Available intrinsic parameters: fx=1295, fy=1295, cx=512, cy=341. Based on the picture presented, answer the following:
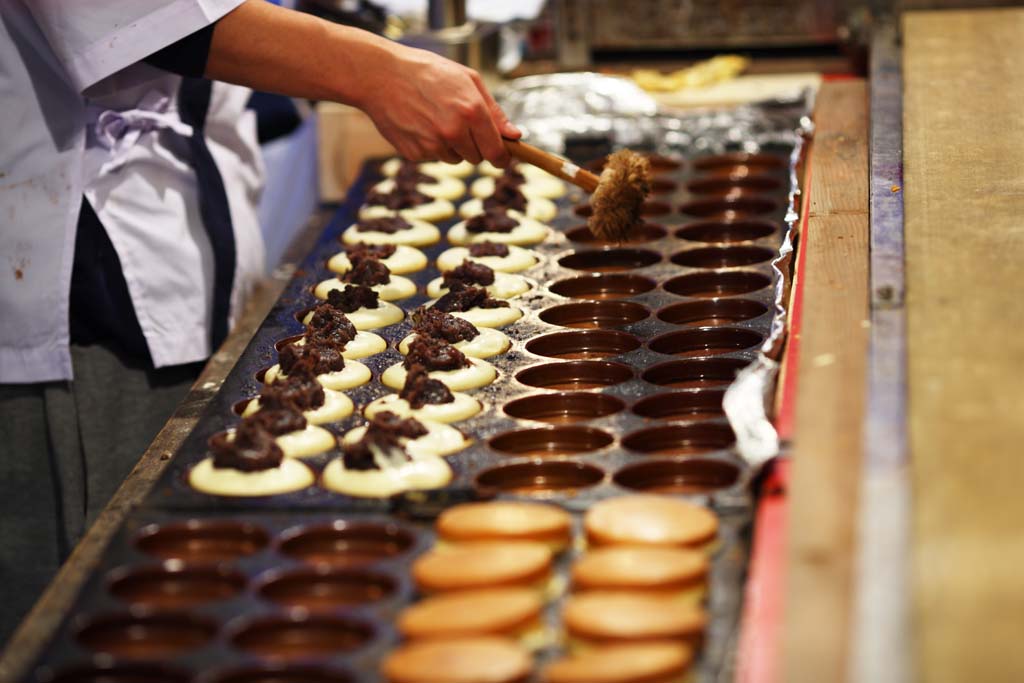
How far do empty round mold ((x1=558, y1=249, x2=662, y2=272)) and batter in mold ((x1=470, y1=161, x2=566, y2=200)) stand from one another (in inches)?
24.7

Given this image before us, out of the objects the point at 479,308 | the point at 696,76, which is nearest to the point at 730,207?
the point at 479,308

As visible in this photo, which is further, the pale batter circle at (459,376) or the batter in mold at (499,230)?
the batter in mold at (499,230)

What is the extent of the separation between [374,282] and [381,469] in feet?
3.89

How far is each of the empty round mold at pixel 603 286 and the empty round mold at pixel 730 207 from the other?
2.01ft

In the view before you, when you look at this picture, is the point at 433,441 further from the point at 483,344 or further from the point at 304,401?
the point at 483,344

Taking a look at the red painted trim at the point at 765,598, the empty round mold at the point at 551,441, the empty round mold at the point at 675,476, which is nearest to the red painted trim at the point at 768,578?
the red painted trim at the point at 765,598

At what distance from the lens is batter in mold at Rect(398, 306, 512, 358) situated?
9.61 feet

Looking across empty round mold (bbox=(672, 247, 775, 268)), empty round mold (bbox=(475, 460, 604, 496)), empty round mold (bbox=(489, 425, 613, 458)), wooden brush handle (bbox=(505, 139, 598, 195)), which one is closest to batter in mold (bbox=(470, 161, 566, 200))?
empty round mold (bbox=(672, 247, 775, 268))

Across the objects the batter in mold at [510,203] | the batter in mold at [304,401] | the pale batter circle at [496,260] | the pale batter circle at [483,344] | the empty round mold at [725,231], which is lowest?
the batter in mold at [304,401]

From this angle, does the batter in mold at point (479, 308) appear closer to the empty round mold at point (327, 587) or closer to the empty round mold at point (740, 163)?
the empty round mold at point (327, 587)

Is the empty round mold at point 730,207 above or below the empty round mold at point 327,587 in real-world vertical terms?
above

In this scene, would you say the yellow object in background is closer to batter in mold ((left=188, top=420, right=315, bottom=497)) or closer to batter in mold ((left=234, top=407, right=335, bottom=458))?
batter in mold ((left=234, top=407, right=335, bottom=458))

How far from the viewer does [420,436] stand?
241 cm

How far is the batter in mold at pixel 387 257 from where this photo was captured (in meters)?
3.60
